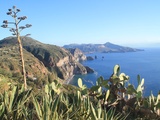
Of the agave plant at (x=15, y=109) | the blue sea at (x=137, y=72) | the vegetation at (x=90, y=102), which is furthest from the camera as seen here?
the blue sea at (x=137, y=72)

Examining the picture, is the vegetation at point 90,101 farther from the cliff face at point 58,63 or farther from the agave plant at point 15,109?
the cliff face at point 58,63

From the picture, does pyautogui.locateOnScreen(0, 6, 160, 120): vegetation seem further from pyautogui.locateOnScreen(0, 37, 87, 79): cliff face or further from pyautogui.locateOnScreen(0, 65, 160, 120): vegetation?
pyautogui.locateOnScreen(0, 37, 87, 79): cliff face

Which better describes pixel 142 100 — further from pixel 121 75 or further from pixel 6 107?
pixel 6 107

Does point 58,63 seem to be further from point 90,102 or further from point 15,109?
point 15,109

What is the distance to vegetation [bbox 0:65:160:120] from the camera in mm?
3416

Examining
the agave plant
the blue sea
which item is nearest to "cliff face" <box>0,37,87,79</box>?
the blue sea

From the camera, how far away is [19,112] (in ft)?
11.4

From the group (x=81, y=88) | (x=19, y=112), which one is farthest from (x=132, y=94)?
(x=19, y=112)

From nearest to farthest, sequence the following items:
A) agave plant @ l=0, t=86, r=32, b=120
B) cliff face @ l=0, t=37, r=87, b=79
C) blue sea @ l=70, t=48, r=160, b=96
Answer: agave plant @ l=0, t=86, r=32, b=120 → blue sea @ l=70, t=48, r=160, b=96 → cliff face @ l=0, t=37, r=87, b=79

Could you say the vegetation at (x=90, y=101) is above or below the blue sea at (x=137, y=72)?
above

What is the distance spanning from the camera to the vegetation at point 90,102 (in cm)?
342

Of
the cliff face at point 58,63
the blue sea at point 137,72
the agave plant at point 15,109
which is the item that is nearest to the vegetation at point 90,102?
the agave plant at point 15,109

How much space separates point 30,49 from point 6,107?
125353 mm

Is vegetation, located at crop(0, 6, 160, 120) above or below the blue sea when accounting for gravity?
above
